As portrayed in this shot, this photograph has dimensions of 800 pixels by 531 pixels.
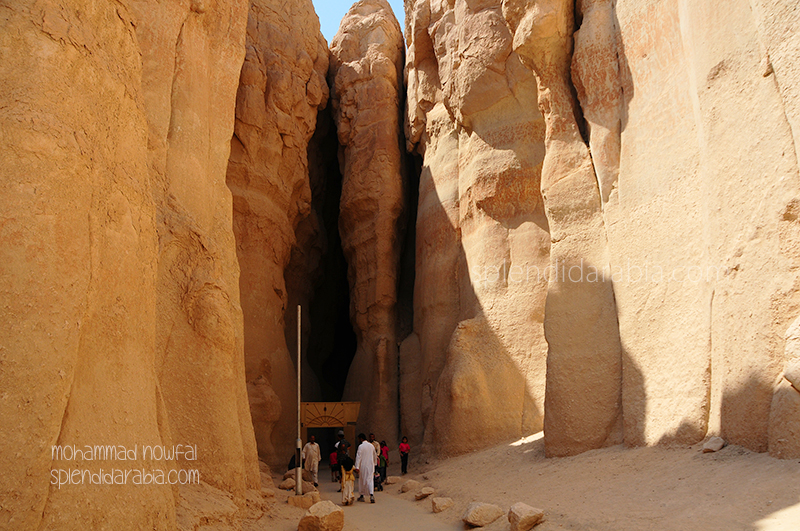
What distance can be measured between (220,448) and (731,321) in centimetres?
675

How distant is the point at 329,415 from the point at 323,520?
353 inches

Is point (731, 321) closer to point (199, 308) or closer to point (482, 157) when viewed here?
point (199, 308)

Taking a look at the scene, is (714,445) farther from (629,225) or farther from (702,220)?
(629,225)

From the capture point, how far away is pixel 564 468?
392 inches

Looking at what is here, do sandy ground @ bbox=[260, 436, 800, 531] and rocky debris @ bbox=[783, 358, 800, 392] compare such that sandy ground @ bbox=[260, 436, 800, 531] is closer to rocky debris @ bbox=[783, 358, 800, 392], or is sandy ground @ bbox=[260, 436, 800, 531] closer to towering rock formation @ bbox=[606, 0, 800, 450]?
towering rock formation @ bbox=[606, 0, 800, 450]

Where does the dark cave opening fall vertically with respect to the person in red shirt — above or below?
above

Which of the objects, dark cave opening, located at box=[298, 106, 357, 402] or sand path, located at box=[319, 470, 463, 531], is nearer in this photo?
sand path, located at box=[319, 470, 463, 531]

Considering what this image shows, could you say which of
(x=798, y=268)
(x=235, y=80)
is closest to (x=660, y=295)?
(x=798, y=268)

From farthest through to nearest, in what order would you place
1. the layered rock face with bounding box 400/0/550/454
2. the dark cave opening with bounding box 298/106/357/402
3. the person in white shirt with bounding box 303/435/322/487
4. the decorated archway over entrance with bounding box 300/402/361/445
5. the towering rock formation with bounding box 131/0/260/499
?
the dark cave opening with bounding box 298/106/357/402, the decorated archway over entrance with bounding box 300/402/361/445, the layered rock face with bounding box 400/0/550/454, the person in white shirt with bounding box 303/435/322/487, the towering rock formation with bounding box 131/0/260/499

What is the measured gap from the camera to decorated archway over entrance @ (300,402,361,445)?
16.2m

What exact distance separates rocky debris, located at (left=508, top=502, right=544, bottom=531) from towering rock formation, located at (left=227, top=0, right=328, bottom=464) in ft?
31.6

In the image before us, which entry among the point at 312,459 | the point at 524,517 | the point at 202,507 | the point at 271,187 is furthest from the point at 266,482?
the point at 271,187

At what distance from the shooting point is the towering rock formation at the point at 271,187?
16625mm

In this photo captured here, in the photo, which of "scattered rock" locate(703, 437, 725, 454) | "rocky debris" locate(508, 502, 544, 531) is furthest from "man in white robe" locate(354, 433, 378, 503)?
"scattered rock" locate(703, 437, 725, 454)
